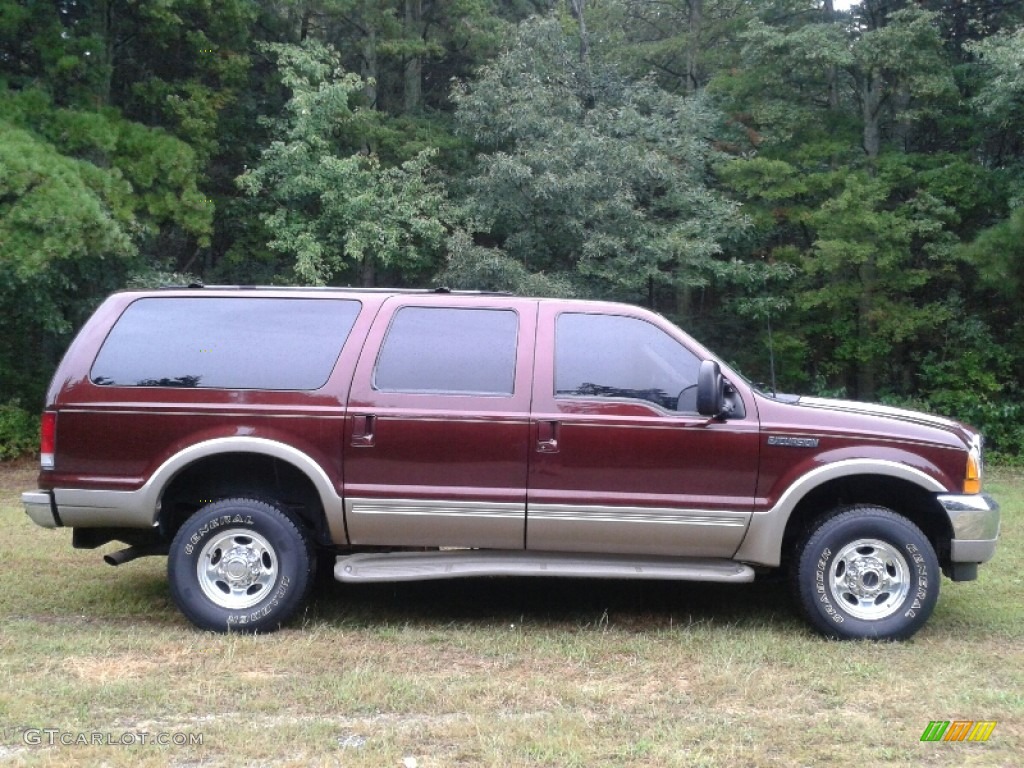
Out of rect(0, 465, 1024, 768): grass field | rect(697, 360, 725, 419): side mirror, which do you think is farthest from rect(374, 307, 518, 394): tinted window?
rect(0, 465, 1024, 768): grass field

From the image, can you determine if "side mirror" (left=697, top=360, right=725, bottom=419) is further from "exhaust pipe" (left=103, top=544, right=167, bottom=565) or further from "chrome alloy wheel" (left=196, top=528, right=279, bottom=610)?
"exhaust pipe" (left=103, top=544, right=167, bottom=565)

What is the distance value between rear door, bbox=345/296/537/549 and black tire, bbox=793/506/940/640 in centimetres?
171

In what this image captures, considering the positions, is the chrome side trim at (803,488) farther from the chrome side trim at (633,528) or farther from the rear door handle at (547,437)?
the rear door handle at (547,437)

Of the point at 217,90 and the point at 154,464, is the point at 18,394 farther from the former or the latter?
the point at 154,464

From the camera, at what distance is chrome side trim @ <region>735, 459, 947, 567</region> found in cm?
596

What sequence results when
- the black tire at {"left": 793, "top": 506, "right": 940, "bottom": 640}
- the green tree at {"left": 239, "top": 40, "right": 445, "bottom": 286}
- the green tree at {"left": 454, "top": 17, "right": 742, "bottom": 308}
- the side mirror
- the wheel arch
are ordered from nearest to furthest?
the side mirror, the black tire at {"left": 793, "top": 506, "right": 940, "bottom": 640}, the wheel arch, the green tree at {"left": 454, "top": 17, "right": 742, "bottom": 308}, the green tree at {"left": 239, "top": 40, "right": 445, "bottom": 286}

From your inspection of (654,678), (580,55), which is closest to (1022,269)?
(580,55)

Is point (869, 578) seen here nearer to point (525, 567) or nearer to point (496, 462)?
point (525, 567)

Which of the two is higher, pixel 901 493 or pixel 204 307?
pixel 204 307

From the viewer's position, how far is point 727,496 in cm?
600

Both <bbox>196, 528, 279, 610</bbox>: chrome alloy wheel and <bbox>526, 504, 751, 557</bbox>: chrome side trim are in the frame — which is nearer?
<bbox>526, 504, 751, 557</bbox>: chrome side trim

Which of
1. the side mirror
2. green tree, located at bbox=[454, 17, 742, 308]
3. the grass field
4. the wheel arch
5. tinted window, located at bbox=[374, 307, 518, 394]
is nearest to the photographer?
the grass field

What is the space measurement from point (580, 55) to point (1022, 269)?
368 inches

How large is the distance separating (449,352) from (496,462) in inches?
28.7
